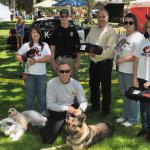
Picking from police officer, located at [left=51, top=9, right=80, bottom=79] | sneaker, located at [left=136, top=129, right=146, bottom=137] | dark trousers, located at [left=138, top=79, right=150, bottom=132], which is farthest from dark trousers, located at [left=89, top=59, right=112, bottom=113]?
dark trousers, located at [left=138, top=79, right=150, bottom=132]

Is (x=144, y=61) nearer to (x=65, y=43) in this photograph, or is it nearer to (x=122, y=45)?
(x=122, y=45)

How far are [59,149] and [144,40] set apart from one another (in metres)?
2.23

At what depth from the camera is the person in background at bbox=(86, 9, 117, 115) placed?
25.4 ft

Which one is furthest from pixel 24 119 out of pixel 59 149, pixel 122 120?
pixel 122 120

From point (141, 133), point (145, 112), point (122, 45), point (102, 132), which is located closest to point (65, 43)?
point (122, 45)

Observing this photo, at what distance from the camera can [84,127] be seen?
6.17m

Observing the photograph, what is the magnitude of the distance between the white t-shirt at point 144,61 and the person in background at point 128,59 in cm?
45

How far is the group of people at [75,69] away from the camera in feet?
22.2

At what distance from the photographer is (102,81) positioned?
8.11 metres

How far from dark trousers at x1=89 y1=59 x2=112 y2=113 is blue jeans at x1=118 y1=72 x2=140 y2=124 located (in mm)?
460

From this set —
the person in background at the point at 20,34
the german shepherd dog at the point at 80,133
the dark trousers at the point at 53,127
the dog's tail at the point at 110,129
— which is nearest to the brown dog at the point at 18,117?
the dark trousers at the point at 53,127

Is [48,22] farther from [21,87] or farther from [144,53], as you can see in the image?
[144,53]

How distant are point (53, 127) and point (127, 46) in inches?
76.1

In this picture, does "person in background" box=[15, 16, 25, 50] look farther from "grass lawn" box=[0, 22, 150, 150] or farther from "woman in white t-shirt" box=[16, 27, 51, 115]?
"woman in white t-shirt" box=[16, 27, 51, 115]
